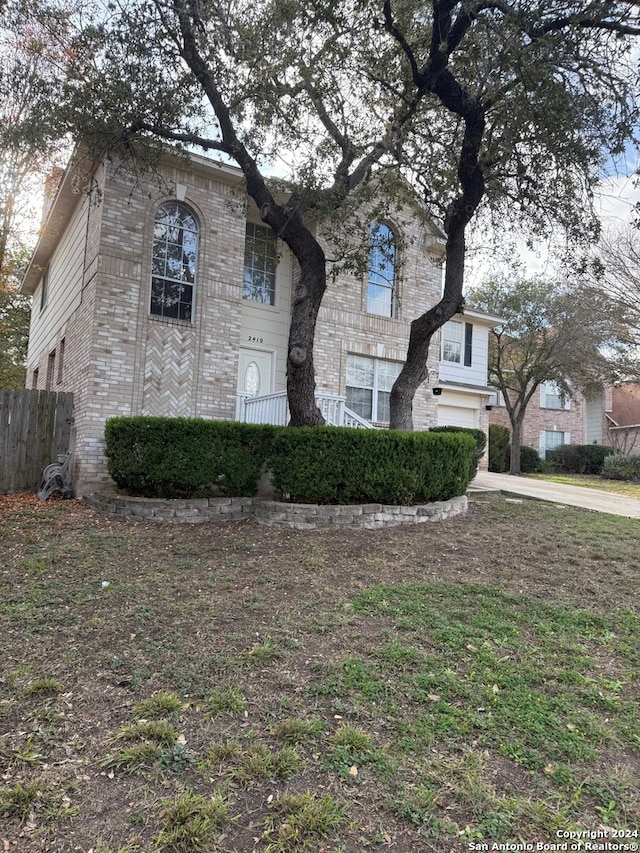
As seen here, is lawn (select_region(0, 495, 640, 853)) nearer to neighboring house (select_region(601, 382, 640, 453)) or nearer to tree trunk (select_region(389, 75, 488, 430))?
tree trunk (select_region(389, 75, 488, 430))

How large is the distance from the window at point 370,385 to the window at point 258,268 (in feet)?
7.86

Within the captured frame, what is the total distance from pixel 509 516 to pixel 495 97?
19.0ft

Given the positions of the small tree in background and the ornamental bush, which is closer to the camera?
the small tree in background

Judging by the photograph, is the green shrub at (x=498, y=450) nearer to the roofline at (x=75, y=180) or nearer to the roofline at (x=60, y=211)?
the roofline at (x=75, y=180)

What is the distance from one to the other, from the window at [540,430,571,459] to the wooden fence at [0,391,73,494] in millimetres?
20682

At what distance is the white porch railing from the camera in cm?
850

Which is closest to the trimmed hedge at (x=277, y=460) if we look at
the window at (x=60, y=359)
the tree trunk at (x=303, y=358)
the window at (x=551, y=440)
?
the tree trunk at (x=303, y=358)

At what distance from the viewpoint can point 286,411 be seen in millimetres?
8688

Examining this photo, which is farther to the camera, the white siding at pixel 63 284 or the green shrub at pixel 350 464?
the white siding at pixel 63 284

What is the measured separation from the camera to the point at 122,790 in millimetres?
2061

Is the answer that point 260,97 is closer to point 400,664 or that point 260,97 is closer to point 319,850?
point 400,664

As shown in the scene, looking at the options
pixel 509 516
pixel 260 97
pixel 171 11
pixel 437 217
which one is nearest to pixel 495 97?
pixel 437 217

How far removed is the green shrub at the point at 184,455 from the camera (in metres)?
6.95

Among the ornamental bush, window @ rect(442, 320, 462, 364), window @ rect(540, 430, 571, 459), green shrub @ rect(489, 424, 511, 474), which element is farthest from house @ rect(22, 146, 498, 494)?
window @ rect(540, 430, 571, 459)
